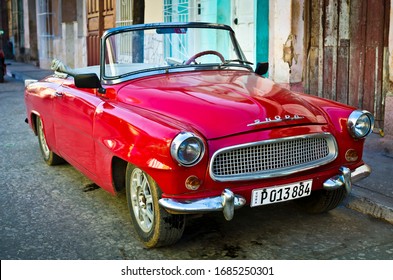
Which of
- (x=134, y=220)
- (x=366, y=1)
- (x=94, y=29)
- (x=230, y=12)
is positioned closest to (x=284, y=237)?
(x=134, y=220)

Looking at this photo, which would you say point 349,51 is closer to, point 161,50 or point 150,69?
point 161,50

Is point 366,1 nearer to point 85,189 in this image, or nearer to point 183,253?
point 85,189

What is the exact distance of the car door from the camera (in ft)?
15.7

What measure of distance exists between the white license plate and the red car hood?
420mm

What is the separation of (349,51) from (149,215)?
5.23 metres

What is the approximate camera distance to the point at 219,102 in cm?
418

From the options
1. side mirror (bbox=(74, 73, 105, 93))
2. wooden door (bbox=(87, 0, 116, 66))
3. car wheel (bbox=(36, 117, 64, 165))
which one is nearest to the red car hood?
side mirror (bbox=(74, 73, 105, 93))

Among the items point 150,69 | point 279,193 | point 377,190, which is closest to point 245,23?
point 150,69

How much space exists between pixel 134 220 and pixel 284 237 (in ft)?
3.64

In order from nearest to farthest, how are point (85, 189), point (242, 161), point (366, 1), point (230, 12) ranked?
1. point (242, 161)
2. point (85, 189)
3. point (366, 1)
4. point (230, 12)

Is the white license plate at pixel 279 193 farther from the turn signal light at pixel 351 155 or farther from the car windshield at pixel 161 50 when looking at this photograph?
the car windshield at pixel 161 50

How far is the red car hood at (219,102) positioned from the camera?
12.9 ft

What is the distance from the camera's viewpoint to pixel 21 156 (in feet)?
23.7

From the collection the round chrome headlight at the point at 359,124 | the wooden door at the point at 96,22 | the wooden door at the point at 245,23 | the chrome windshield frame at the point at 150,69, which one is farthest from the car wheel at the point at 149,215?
the wooden door at the point at 96,22
